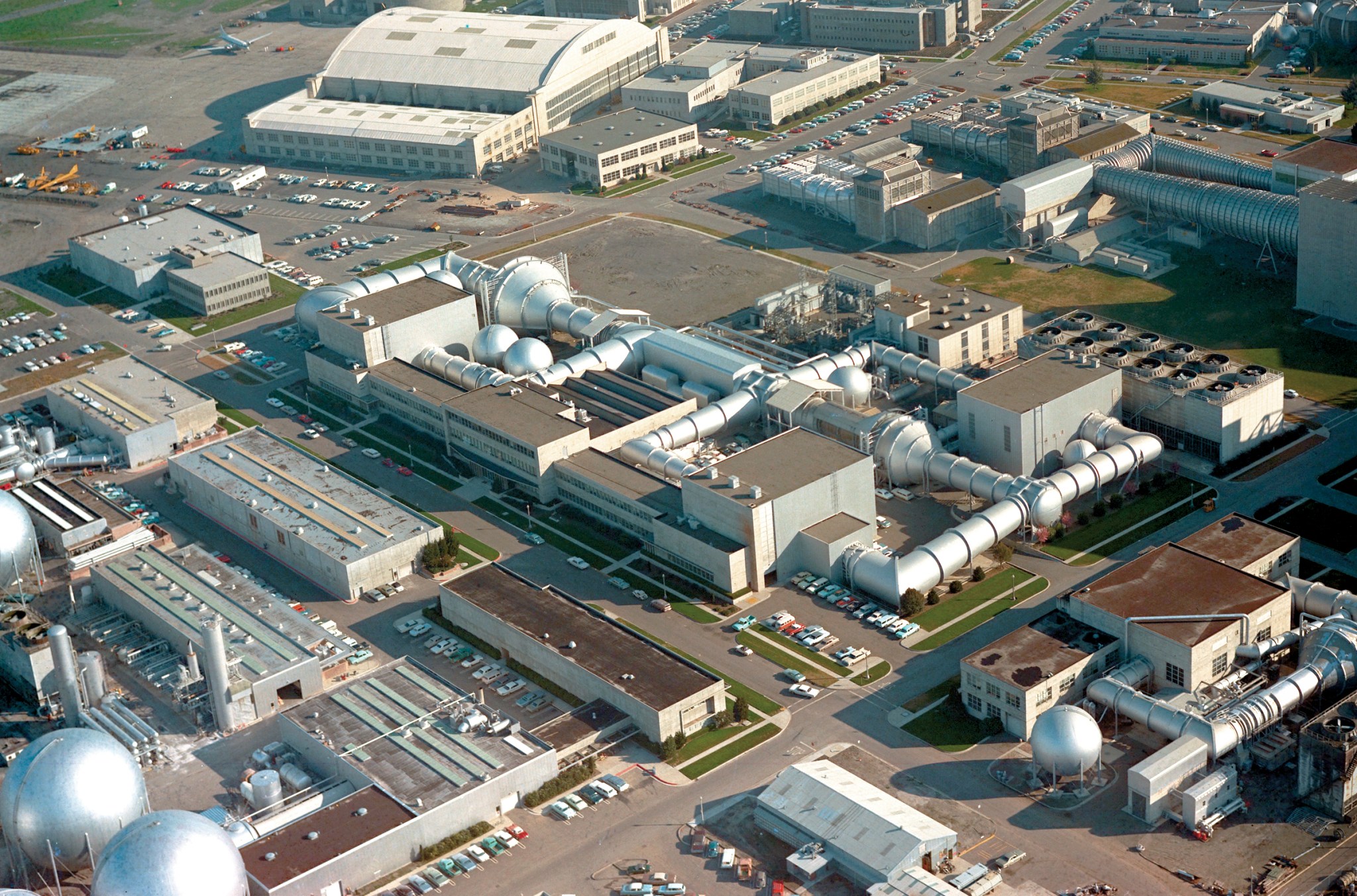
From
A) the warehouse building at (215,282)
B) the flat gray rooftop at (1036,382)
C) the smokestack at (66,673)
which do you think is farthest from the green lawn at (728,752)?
the warehouse building at (215,282)

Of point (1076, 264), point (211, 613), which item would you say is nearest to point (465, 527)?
point (211, 613)

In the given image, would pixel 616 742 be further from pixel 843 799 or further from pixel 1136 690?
pixel 1136 690

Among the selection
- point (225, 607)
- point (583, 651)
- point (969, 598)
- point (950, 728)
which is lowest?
point (950, 728)

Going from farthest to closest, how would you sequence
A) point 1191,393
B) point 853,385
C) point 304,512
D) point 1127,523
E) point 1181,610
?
point 853,385
point 1191,393
point 304,512
point 1127,523
point 1181,610

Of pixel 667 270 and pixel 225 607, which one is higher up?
pixel 667 270

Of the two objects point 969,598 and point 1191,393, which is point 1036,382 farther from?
point 969,598

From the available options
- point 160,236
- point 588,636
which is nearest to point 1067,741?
point 588,636
